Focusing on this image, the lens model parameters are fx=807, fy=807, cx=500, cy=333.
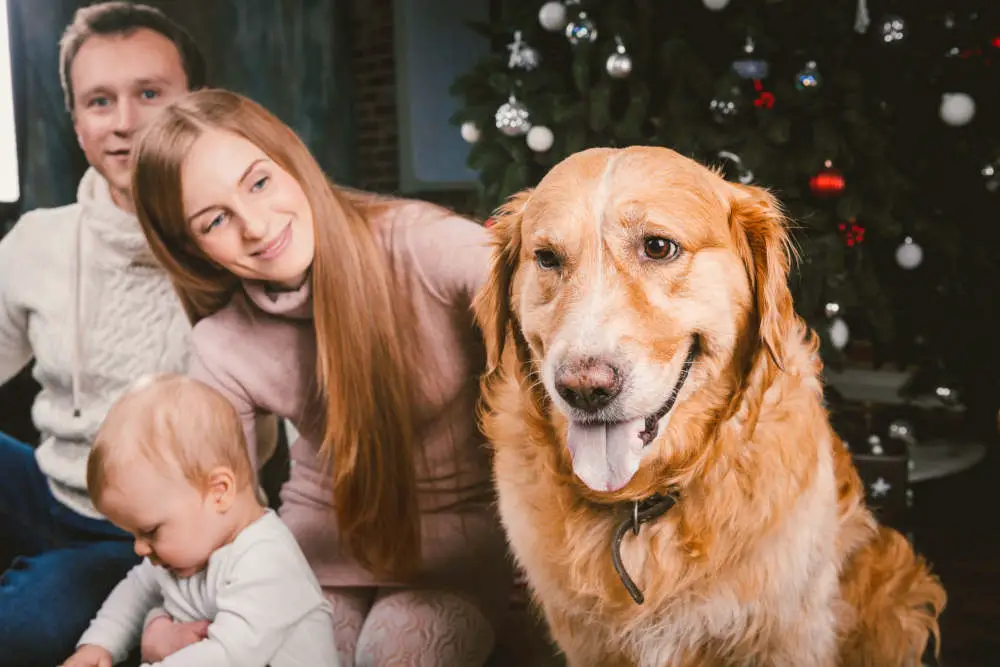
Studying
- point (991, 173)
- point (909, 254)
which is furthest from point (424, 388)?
point (991, 173)

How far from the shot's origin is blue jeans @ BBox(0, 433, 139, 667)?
1.65 metres

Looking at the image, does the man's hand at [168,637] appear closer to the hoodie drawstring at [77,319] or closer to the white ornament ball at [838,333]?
the hoodie drawstring at [77,319]

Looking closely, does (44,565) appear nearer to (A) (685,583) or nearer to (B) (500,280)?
(B) (500,280)

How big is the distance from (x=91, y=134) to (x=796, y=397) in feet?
4.80

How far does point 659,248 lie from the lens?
1170 mm

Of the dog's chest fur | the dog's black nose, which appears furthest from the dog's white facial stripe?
the dog's chest fur

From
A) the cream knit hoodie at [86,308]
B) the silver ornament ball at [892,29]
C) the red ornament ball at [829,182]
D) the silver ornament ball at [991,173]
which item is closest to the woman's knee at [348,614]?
the cream knit hoodie at [86,308]

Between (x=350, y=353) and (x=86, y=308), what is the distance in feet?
1.95

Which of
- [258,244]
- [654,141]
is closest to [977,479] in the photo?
[654,141]

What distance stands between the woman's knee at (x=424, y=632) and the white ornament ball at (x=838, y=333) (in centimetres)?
102

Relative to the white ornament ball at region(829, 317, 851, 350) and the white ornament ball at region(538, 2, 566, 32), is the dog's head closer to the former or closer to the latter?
the white ornament ball at region(538, 2, 566, 32)

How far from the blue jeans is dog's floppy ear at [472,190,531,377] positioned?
0.96 meters

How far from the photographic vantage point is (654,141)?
1654mm

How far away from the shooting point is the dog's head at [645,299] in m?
1.14
